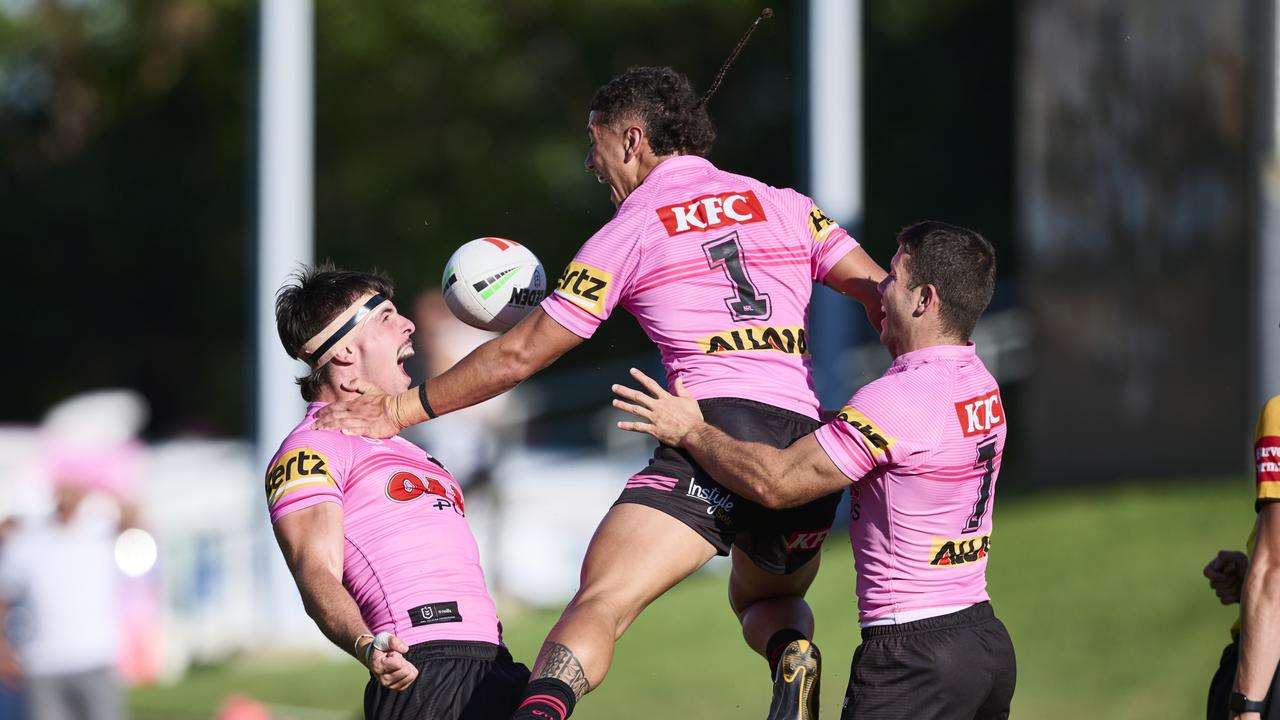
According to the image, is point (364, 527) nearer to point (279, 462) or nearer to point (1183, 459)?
Result: point (279, 462)

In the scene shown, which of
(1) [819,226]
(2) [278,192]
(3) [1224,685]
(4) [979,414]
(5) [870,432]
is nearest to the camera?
(5) [870,432]

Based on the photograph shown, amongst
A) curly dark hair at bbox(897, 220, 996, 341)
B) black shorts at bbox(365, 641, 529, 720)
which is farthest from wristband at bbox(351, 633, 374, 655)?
curly dark hair at bbox(897, 220, 996, 341)

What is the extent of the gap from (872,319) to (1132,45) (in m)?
10.8

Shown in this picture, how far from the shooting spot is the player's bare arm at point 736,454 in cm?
498

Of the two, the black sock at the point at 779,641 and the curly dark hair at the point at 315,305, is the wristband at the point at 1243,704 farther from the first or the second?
the curly dark hair at the point at 315,305

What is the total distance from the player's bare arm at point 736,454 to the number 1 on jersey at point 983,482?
0.44m

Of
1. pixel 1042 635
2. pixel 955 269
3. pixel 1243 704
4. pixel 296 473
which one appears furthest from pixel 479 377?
pixel 1042 635

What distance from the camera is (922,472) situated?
4945 mm

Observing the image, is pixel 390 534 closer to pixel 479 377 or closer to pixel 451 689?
pixel 451 689

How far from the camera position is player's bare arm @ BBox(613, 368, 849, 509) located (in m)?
4.98

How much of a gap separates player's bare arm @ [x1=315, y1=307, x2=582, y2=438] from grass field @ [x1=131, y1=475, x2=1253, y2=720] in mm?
5535

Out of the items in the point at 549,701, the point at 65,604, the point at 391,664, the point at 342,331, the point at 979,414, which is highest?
the point at 342,331

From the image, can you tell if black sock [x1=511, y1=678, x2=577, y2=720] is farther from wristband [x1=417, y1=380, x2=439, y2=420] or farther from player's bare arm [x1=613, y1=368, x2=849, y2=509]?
wristband [x1=417, y1=380, x2=439, y2=420]

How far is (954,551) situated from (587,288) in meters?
1.48
